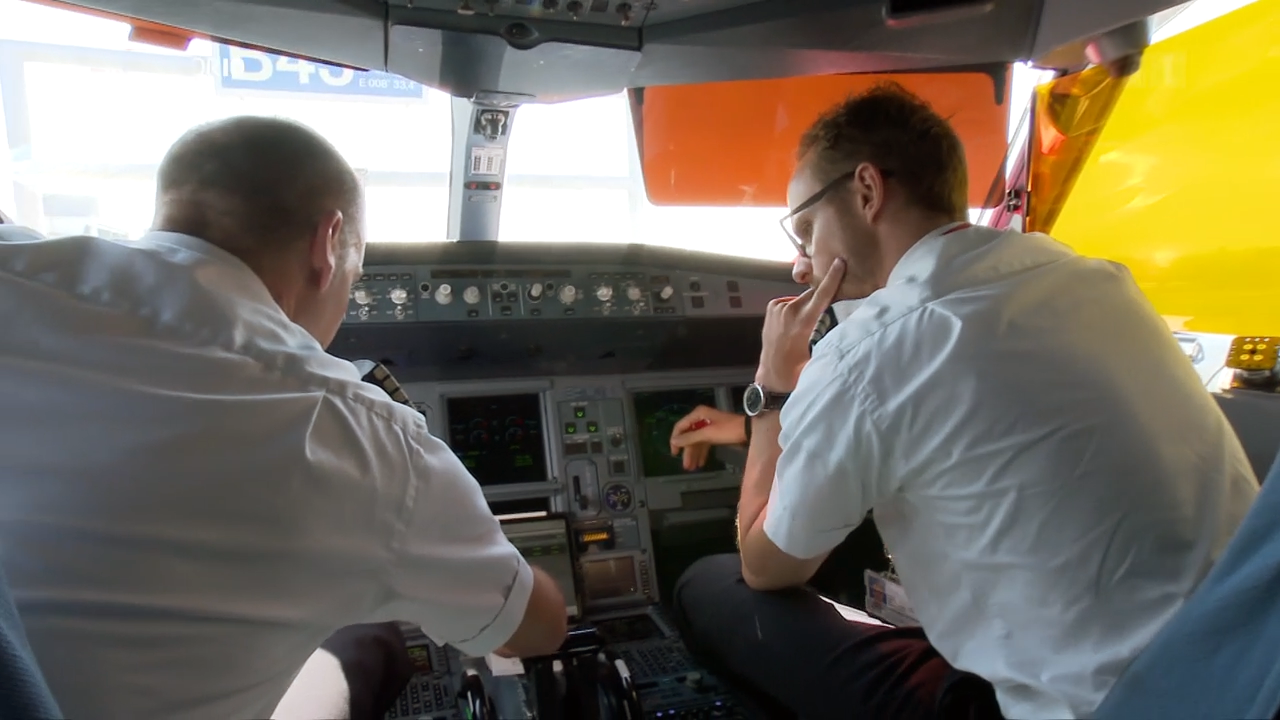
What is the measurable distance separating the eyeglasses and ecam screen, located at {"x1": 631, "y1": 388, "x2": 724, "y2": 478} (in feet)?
3.71

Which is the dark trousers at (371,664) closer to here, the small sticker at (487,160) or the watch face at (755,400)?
the watch face at (755,400)

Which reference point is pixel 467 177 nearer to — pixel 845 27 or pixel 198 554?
pixel 845 27

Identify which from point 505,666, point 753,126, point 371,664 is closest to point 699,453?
point 505,666

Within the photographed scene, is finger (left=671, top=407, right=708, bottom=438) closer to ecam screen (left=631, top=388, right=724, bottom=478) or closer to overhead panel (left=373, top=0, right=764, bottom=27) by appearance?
ecam screen (left=631, top=388, right=724, bottom=478)

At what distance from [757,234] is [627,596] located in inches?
50.8

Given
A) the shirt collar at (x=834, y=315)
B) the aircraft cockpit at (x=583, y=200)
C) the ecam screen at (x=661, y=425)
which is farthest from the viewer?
the ecam screen at (x=661, y=425)

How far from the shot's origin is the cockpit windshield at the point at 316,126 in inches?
86.2

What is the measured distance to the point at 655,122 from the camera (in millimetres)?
2561

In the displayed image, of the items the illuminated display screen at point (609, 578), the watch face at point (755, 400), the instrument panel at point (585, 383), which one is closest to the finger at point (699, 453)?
the instrument panel at point (585, 383)

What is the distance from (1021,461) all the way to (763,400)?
61 cm

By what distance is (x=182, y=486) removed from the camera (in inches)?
33.8

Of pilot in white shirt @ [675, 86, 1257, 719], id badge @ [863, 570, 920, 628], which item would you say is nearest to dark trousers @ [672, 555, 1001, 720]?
pilot in white shirt @ [675, 86, 1257, 719]

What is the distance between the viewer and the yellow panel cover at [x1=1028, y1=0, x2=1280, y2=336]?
6.61 feet

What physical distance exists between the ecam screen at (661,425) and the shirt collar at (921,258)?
4.57 feet
